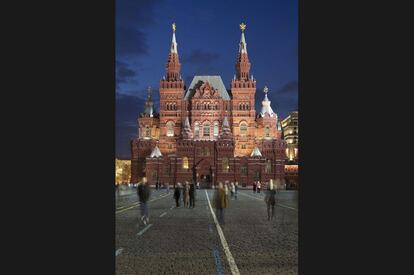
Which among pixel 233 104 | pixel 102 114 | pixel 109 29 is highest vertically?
pixel 233 104

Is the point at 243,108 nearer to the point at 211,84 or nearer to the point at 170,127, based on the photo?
the point at 211,84

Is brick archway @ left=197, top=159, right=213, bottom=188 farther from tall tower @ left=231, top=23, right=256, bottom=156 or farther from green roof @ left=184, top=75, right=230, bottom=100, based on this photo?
green roof @ left=184, top=75, right=230, bottom=100

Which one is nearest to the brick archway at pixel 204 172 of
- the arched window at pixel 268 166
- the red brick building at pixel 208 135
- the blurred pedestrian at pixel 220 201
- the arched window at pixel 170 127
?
the red brick building at pixel 208 135

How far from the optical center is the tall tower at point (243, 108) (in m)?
77.9

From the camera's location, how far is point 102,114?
7.19 m

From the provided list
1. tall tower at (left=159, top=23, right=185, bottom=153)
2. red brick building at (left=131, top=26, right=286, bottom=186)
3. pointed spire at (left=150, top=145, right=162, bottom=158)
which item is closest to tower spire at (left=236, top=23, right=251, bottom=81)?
red brick building at (left=131, top=26, right=286, bottom=186)

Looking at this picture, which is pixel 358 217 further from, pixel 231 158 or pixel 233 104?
pixel 233 104

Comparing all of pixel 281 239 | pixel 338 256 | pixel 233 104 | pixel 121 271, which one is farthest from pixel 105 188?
pixel 233 104

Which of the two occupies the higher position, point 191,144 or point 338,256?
point 191,144

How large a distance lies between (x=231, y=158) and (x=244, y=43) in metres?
20.0

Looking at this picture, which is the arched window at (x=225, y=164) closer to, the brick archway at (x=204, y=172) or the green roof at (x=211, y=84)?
the brick archway at (x=204, y=172)

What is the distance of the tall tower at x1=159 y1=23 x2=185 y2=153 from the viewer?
258 feet

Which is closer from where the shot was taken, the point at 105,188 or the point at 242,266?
the point at 105,188

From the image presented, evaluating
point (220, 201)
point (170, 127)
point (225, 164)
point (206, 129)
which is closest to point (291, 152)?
point (206, 129)
